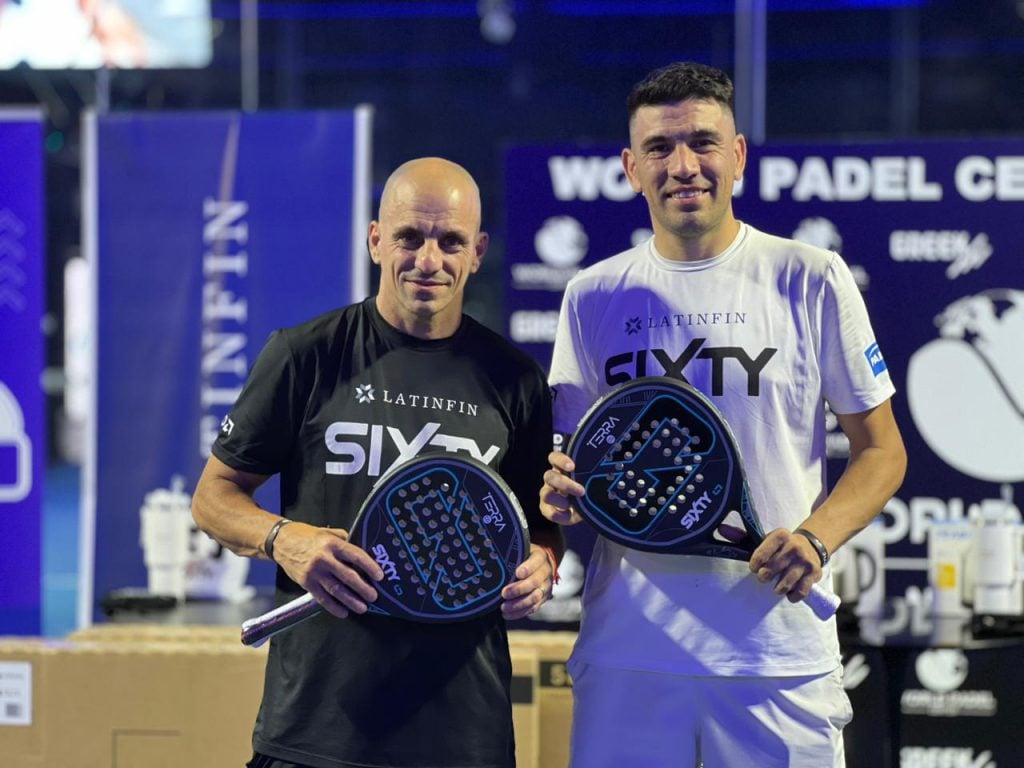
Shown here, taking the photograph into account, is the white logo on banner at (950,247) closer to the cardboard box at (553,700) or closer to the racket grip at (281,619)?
the cardboard box at (553,700)

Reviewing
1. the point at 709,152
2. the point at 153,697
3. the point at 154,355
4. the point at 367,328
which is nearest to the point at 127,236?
the point at 154,355

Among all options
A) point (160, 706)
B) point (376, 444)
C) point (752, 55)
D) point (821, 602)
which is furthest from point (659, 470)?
point (752, 55)

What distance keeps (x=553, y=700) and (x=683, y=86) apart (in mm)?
1292

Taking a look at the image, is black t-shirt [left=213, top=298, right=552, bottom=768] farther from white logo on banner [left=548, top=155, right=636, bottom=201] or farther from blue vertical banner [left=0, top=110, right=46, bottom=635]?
blue vertical banner [left=0, top=110, right=46, bottom=635]

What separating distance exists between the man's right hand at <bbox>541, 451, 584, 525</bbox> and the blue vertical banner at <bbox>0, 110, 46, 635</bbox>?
6.62 ft

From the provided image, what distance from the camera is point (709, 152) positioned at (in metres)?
1.80

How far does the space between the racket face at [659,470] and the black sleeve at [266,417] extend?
379 millimetres

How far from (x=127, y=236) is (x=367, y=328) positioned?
2.01m

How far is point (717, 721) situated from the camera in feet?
5.78

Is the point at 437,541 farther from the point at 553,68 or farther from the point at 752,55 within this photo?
the point at 553,68

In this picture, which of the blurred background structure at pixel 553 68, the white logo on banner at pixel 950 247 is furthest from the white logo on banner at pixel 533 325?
the blurred background structure at pixel 553 68

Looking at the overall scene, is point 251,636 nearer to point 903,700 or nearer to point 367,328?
point 367,328

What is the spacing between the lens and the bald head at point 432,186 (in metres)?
1.76

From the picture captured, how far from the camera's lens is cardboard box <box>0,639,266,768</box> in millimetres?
2484
